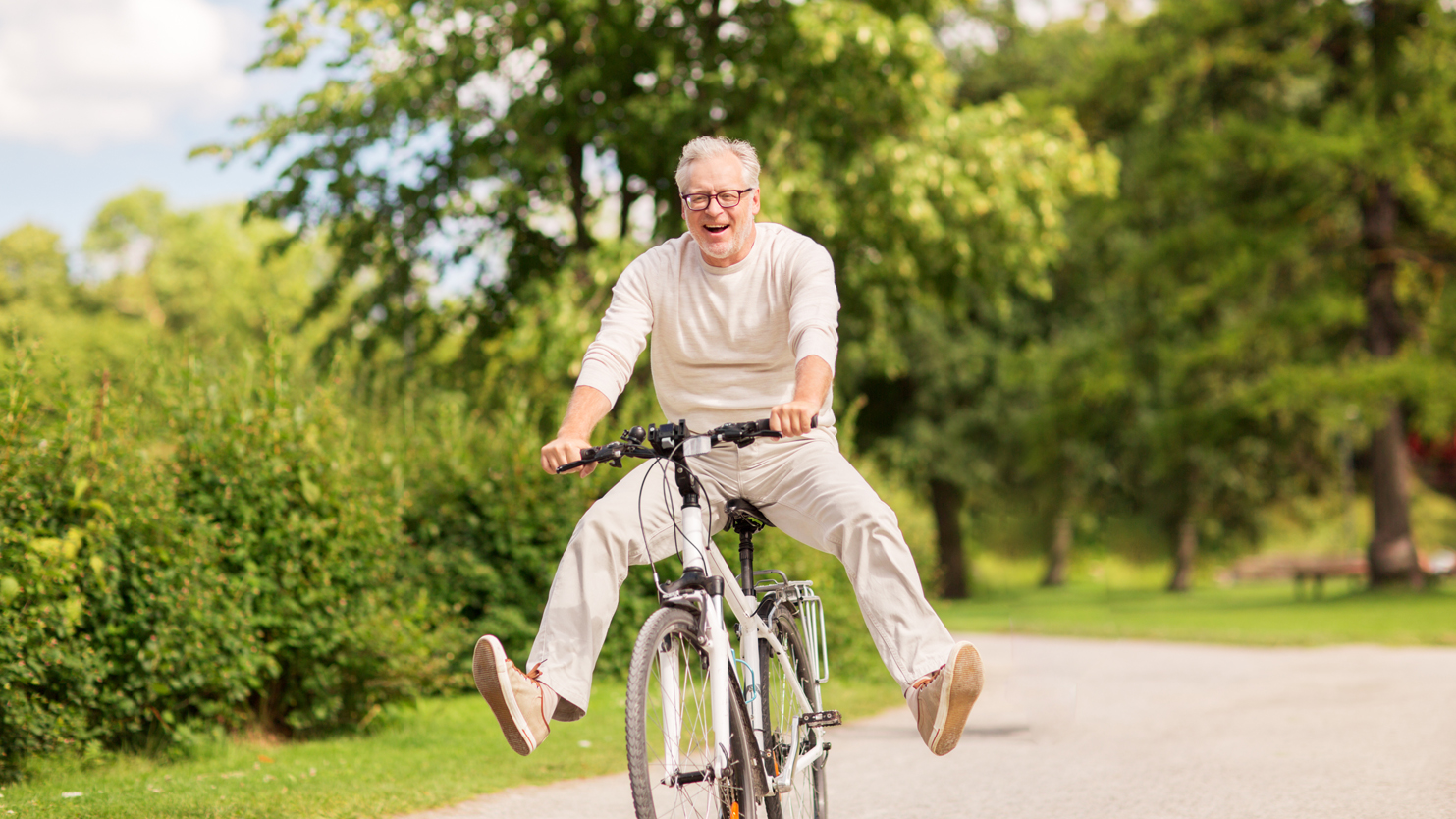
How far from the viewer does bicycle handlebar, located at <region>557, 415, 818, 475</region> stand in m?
3.55

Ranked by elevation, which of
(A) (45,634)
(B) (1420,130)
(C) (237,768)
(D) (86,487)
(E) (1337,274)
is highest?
(B) (1420,130)

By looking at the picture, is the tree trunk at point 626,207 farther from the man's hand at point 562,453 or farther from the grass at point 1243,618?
the man's hand at point 562,453

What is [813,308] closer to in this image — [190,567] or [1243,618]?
[190,567]

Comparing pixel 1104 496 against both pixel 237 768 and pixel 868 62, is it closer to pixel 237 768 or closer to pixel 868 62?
pixel 868 62

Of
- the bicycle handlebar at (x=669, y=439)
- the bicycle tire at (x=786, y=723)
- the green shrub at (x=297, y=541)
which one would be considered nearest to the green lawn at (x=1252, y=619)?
the green shrub at (x=297, y=541)

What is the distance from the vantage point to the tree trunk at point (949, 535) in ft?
95.9

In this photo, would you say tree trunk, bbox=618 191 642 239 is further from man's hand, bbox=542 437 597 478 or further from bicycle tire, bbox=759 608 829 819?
man's hand, bbox=542 437 597 478

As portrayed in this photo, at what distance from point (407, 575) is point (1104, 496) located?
24476 mm

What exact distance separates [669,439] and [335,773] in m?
3.46

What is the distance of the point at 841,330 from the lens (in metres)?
16.8

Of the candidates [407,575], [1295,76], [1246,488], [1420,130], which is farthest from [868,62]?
[1246,488]

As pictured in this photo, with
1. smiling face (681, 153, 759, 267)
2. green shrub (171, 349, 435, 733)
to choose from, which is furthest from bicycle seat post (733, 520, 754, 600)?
green shrub (171, 349, 435, 733)

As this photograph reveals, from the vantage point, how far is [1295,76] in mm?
24938

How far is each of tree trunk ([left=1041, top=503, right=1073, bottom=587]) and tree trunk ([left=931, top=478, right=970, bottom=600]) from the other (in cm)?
873
